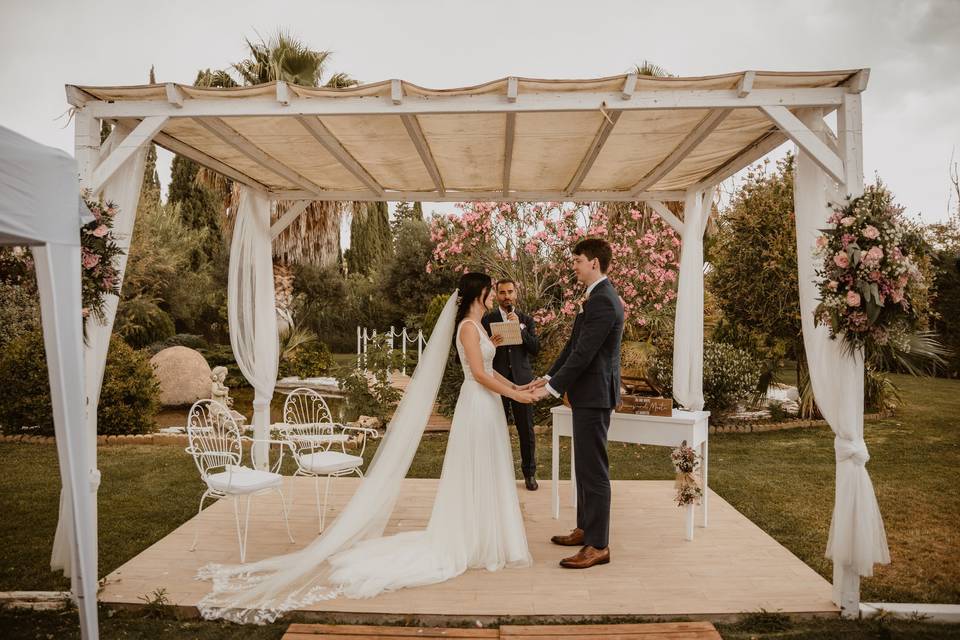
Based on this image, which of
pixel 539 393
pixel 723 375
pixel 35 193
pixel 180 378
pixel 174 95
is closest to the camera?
pixel 35 193

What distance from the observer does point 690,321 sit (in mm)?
6078

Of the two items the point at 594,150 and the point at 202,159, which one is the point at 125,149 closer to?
the point at 202,159

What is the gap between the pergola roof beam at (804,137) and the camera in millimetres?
3707

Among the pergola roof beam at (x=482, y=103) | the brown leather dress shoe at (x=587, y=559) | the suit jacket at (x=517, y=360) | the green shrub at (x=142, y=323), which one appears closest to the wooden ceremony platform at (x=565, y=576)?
the brown leather dress shoe at (x=587, y=559)

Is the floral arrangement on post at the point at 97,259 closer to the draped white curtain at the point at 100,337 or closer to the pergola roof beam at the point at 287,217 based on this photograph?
the draped white curtain at the point at 100,337

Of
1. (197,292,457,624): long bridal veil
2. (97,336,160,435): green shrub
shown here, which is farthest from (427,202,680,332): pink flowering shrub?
(197,292,457,624): long bridal veil

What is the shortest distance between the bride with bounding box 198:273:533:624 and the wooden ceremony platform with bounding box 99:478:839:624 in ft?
0.45

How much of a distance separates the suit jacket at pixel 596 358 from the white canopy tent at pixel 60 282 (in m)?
2.60

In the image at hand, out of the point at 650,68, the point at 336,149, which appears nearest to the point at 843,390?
the point at 336,149

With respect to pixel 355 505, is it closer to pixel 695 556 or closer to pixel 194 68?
pixel 695 556

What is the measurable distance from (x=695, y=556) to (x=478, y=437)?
170 centimetres

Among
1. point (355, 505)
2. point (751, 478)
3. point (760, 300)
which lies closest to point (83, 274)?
point (355, 505)

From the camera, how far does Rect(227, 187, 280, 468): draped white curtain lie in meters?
6.14

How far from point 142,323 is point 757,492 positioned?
13.3m
